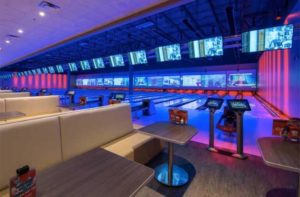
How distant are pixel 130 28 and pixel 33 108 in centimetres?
484

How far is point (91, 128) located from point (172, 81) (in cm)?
1470

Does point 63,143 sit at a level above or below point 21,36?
below

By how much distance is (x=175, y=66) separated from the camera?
15703 millimetres

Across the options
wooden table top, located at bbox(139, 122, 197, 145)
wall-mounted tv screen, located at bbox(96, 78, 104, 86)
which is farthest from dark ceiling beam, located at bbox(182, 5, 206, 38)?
wall-mounted tv screen, located at bbox(96, 78, 104, 86)

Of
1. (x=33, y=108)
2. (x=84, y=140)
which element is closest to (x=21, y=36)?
(x=33, y=108)

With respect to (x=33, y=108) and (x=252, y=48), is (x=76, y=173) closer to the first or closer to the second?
(x=33, y=108)

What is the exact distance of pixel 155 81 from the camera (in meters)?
17.3

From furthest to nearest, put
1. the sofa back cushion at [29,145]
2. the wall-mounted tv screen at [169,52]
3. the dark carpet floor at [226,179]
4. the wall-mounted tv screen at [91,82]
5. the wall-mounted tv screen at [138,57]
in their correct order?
the wall-mounted tv screen at [91,82], the wall-mounted tv screen at [138,57], the wall-mounted tv screen at [169,52], the dark carpet floor at [226,179], the sofa back cushion at [29,145]

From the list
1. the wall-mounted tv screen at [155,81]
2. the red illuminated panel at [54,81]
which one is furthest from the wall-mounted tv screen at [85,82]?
the wall-mounted tv screen at [155,81]

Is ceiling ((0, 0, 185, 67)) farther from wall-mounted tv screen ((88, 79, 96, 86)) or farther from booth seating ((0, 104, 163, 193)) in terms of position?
wall-mounted tv screen ((88, 79, 96, 86))

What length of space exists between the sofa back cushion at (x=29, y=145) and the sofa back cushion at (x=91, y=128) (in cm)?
10

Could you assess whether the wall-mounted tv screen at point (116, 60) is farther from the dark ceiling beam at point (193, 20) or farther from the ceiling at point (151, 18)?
the dark ceiling beam at point (193, 20)

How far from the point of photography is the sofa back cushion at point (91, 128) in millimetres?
1806

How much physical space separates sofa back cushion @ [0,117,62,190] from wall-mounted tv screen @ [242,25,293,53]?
4.92 meters
